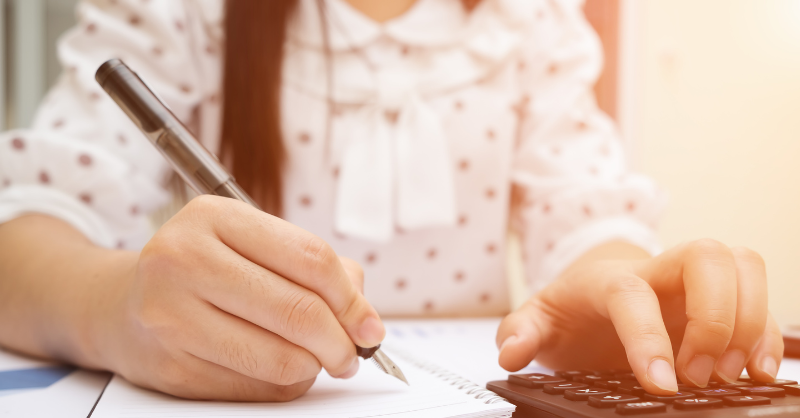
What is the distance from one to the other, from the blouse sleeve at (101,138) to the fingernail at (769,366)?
1.79 feet

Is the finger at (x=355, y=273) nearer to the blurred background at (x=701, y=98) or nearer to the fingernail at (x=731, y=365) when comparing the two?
the fingernail at (x=731, y=365)

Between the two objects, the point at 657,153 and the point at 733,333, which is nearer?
the point at 733,333

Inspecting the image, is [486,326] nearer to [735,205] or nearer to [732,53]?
[735,205]

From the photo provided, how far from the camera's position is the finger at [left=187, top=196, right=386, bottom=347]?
248 mm

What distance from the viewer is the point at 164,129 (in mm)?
313

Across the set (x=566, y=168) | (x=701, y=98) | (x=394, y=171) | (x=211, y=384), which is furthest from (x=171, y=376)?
(x=701, y=98)

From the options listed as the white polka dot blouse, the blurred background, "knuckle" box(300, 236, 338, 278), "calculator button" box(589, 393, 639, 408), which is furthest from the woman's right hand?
the blurred background

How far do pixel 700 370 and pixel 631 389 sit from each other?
0.14 ft

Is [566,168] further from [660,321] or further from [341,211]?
[660,321]

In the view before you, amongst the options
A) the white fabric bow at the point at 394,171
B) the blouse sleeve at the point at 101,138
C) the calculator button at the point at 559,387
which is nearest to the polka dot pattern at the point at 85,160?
the blouse sleeve at the point at 101,138

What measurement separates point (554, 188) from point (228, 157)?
16.7 inches

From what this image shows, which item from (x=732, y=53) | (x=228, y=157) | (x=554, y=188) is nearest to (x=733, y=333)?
(x=554, y=188)

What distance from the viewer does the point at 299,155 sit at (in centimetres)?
67

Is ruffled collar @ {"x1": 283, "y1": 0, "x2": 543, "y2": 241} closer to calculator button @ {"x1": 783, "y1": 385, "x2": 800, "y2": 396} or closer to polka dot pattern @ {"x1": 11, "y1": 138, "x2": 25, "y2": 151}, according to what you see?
polka dot pattern @ {"x1": 11, "y1": 138, "x2": 25, "y2": 151}
